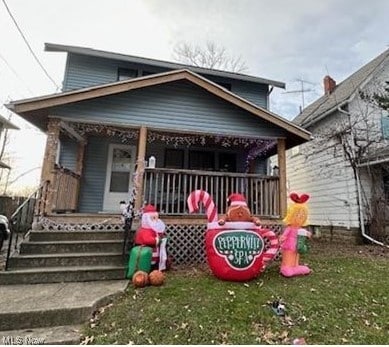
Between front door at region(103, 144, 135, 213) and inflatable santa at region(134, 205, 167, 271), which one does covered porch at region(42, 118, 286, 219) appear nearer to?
front door at region(103, 144, 135, 213)

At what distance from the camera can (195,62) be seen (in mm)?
22328

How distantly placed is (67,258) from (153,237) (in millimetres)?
1709

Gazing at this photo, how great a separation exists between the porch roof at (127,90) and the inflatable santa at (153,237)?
3.36 m

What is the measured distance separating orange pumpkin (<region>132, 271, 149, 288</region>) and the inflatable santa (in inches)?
25.7

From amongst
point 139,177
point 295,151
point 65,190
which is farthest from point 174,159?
point 295,151

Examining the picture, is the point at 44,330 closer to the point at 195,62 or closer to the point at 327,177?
the point at 327,177

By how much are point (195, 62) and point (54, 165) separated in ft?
58.2

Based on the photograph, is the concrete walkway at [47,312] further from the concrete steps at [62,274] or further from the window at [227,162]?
the window at [227,162]

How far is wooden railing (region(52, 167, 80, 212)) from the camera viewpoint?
7164mm

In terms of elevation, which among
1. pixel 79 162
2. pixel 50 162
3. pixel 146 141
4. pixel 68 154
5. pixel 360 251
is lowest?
pixel 360 251

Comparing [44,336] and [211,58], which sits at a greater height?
[211,58]

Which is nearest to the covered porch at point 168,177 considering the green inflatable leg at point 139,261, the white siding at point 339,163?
the green inflatable leg at point 139,261

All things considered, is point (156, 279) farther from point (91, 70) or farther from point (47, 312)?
point (91, 70)

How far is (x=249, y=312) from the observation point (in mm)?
4109
